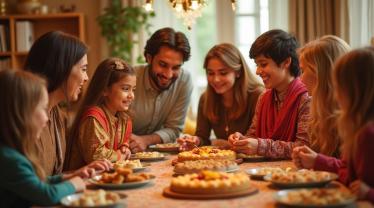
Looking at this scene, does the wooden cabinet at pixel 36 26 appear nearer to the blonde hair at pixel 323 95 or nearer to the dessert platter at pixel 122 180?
the blonde hair at pixel 323 95

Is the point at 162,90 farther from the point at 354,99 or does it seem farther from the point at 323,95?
the point at 354,99

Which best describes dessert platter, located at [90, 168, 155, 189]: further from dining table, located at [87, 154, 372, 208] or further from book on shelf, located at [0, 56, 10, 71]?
book on shelf, located at [0, 56, 10, 71]

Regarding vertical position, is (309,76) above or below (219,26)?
below

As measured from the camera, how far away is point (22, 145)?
2.26 meters

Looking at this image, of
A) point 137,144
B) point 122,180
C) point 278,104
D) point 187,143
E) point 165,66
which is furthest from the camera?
point 165,66

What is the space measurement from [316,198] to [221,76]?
7.06 ft

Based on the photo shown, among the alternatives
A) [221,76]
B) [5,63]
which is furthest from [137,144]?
[5,63]

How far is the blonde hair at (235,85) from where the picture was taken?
407 cm

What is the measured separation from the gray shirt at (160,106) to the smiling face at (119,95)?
772 millimetres

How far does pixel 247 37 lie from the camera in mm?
6141

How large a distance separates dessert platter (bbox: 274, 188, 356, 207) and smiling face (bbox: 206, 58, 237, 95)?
2.03 m

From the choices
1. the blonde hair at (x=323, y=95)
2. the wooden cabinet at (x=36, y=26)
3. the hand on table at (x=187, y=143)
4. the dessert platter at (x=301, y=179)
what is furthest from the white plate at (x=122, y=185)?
the wooden cabinet at (x=36, y=26)

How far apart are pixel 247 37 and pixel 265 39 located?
267cm

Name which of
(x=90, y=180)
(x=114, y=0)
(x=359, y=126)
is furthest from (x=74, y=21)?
(x=359, y=126)
